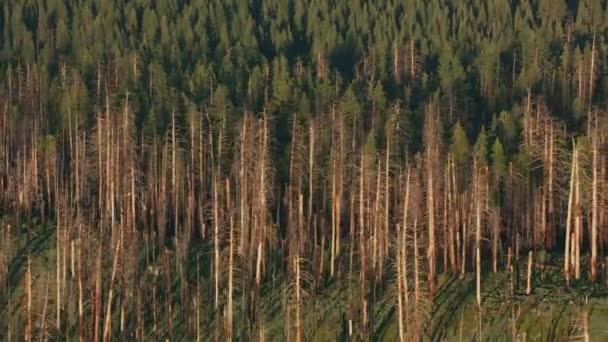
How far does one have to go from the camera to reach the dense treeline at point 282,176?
57.4m

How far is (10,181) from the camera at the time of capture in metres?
74.8

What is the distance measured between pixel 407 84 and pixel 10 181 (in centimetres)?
4589

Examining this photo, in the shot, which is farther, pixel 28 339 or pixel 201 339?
pixel 201 339

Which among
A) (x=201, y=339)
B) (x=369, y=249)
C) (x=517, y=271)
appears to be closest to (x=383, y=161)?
(x=369, y=249)

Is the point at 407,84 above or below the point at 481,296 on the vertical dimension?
above

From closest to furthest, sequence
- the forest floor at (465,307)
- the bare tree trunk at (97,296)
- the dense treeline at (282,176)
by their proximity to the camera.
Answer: the forest floor at (465,307)
the bare tree trunk at (97,296)
the dense treeline at (282,176)

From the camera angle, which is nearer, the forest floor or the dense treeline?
the forest floor

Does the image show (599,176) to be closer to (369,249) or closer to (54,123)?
(369,249)

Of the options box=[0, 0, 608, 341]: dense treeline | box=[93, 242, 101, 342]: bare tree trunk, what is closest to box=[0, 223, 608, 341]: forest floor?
box=[0, 0, 608, 341]: dense treeline

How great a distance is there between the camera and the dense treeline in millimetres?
57375

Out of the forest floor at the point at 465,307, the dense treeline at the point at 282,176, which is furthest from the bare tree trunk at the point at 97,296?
the forest floor at the point at 465,307

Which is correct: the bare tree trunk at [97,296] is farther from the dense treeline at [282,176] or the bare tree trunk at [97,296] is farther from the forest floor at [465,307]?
the forest floor at [465,307]

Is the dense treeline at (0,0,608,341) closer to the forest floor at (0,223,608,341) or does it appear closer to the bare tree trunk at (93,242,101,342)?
the bare tree trunk at (93,242,101,342)

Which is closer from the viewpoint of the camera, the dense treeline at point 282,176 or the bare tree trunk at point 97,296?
the bare tree trunk at point 97,296
